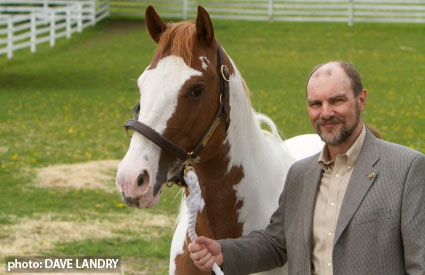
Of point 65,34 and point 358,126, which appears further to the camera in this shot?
point 65,34

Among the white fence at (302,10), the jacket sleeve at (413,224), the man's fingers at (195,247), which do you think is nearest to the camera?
the jacket sleeve at (413,224)

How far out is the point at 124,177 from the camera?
2.58 meters

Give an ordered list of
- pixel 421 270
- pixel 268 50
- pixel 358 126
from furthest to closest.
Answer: pixel 268 50 < pixel 358 126 < pixel 421 270

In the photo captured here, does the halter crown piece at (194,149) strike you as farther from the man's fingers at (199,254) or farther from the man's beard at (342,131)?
the man's beard at (342,131)

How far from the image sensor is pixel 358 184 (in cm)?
263

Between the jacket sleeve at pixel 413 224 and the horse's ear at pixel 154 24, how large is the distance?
1.46 m

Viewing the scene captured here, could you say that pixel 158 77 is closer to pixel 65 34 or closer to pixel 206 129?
pixel 206 129

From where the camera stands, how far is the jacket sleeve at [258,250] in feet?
9.71

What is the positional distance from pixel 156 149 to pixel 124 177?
24 centimetres

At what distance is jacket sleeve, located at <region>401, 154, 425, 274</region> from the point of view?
2.44 meters

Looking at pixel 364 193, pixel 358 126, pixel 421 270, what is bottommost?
pixel 421 270

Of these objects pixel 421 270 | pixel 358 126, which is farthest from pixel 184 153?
pixel 421 270

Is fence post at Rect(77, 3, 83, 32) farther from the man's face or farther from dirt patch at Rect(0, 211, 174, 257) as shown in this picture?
the man's face

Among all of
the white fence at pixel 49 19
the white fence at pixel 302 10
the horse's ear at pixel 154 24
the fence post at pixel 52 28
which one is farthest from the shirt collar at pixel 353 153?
the white fence at pixel 302 10
